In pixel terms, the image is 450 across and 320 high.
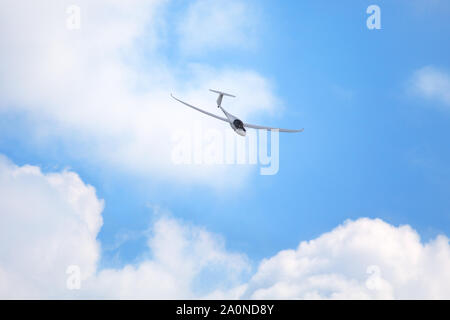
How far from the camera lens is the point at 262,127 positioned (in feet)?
380

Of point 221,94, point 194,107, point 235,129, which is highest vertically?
point 221,94

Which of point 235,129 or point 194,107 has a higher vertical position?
point 194,107
